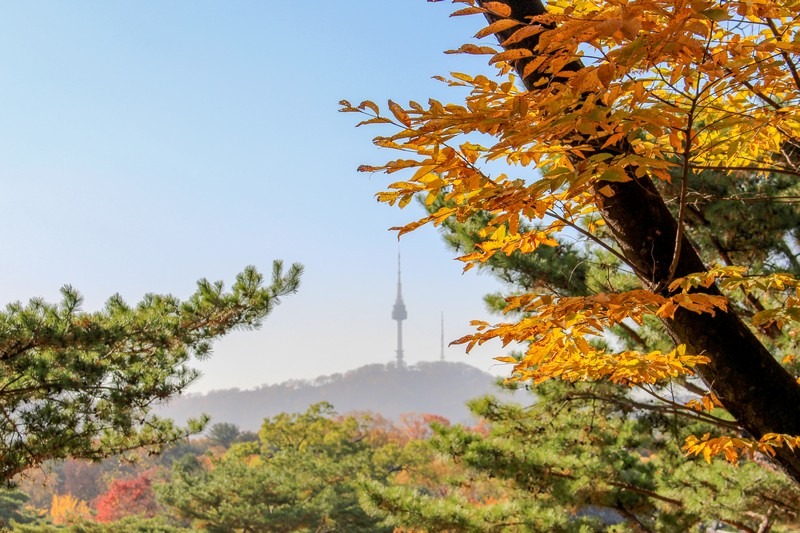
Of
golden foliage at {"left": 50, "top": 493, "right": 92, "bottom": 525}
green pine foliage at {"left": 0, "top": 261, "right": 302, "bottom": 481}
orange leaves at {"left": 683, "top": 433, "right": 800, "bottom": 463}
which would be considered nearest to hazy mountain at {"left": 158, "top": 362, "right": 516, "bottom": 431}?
golden foliage at {"left": 50, "top": 493, "right": 92, "bottom": 525}

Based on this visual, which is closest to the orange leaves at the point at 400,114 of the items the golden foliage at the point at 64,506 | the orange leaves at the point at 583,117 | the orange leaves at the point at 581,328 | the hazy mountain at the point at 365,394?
the orange leaves at the point at 583,117

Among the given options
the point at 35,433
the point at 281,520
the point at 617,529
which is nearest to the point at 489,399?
the point at 617,529

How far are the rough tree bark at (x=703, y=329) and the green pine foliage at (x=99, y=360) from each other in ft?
10.3

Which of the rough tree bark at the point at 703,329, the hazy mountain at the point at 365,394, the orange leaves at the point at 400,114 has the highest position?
the orange leaves at the point at 400,114

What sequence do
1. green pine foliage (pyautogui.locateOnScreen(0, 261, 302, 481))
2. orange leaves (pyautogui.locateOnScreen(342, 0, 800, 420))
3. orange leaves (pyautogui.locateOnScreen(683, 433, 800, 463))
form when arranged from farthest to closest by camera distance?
green pine foliage (pyautogui.locateOnScreen(0, 261, 302, 481)) → orange leaves (pyautogui.locateOnScreen(683, 433, 800, 463)) → orange leaves (pyautogui.locateOnScreen(342, 0, 800, 420))

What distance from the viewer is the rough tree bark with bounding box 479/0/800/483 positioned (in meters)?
1.17

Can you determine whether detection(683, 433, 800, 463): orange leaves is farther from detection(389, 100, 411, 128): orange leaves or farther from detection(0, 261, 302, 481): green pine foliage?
detection(0, 261, 302, 481): green pine foliage

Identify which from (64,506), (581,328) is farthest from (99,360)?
(64,506)

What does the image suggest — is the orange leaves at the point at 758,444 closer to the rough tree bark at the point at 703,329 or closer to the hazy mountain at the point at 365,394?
the rough tree bark at the point at 703,329

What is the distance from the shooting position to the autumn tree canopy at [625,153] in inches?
29.4

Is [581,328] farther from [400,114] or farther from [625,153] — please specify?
[400,114]

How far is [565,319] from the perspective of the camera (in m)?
0.98

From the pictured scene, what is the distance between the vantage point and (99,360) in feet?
12.5

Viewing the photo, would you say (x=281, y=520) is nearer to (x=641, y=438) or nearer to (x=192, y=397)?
(x=641, y=438)
